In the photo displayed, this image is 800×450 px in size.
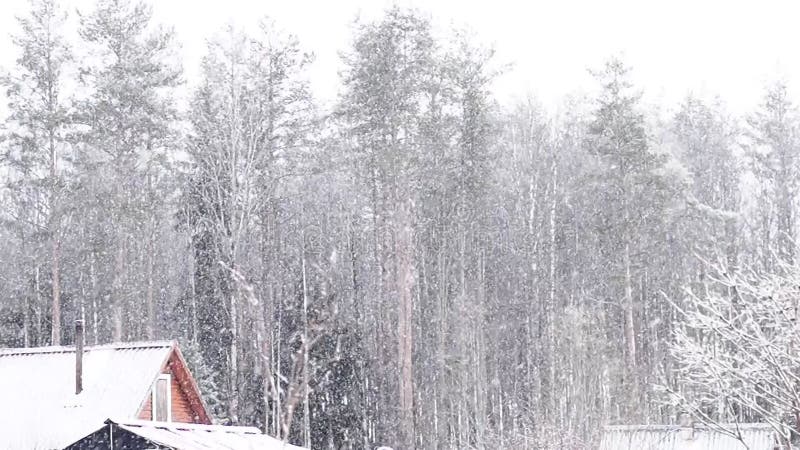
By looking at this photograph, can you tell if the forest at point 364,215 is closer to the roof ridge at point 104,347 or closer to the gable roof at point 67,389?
the roof ridge at point 104,347

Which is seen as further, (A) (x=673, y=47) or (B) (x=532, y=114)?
(A) (x=673, y=47)

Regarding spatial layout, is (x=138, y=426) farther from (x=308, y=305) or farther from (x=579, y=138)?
(x=579, y=138)

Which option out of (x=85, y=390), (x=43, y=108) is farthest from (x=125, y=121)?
(x=85, y=390)

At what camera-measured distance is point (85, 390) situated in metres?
26.4

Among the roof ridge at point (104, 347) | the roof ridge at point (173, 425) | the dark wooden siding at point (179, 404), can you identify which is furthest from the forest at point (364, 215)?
the roof ridge at point (173, 425)

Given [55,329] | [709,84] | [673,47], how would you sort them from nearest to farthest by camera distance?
[55,329], [709,84], [673,47]

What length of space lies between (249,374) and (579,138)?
15.4 metres

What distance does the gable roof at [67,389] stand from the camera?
2572 cm

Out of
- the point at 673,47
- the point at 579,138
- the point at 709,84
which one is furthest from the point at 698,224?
the point at 673,47

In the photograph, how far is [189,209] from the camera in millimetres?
39531

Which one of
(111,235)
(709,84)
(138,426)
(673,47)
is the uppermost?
(673,47)

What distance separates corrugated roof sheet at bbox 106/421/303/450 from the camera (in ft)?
63.3

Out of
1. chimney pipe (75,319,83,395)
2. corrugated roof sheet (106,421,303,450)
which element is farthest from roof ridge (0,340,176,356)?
corrugated roof sheet (106,421,303,450)

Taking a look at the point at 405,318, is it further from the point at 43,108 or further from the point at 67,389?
the point at 67,389
